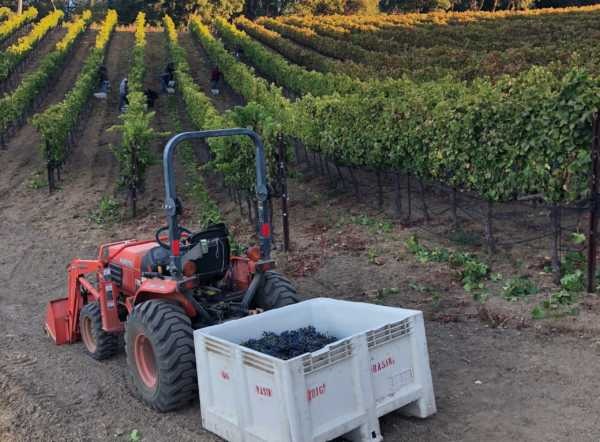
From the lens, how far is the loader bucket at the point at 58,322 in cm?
899

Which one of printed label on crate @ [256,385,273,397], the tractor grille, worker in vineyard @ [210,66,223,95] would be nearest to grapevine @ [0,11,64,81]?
worker in vineyard @ [210,66,223,95]

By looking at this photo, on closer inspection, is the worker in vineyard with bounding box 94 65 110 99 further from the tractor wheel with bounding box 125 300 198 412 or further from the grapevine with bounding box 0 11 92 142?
the tractor wheel with bounding box 125 300 198 412

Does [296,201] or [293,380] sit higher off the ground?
[293,380]

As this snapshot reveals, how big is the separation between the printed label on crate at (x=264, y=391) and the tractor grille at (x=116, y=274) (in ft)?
10.7

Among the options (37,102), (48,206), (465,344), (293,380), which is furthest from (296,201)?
(37,102)

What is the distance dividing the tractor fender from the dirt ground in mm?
964

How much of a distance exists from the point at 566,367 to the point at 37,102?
30902 mm

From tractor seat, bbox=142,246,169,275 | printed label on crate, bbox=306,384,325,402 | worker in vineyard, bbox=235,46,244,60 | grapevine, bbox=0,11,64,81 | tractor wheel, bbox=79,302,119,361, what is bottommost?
tractor wheel, bbox=79,302,119,361

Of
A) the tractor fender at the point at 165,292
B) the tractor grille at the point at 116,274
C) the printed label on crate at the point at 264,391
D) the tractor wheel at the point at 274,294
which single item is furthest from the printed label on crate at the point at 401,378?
the tractor grille at the point at 116,274

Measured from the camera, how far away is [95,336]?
26.7ft

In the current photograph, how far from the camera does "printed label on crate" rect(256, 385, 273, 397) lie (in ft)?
17.1

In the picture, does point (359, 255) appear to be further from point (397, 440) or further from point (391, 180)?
point (397, 440)

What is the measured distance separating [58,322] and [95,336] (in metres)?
1.13

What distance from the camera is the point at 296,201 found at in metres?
17.2
